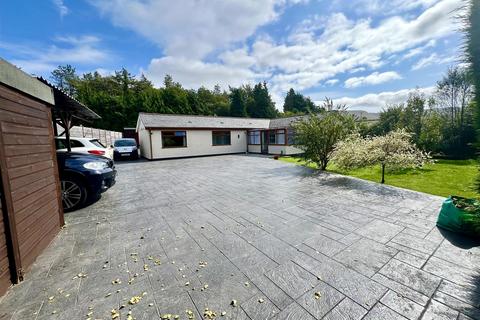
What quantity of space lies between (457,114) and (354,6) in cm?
1360

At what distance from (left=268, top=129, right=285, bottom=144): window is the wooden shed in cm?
1473

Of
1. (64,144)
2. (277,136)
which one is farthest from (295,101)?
(64,144)

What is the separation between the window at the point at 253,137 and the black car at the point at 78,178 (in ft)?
49.3

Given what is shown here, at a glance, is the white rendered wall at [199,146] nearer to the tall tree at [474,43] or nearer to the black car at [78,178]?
the black car at [78,178]

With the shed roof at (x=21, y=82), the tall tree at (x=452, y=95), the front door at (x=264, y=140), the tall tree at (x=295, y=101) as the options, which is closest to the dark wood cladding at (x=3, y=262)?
the shed roof at (x=21, y=82)

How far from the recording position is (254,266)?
2279 mm

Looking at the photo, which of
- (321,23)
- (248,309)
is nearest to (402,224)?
(248,309)

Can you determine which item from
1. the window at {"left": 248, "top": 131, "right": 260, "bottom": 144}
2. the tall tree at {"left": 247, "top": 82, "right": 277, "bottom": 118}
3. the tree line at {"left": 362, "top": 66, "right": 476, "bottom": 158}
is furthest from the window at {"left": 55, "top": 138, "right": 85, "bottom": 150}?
the tall tree at {"left": 247, "top": 82, "right": 277, "bottom": 118}

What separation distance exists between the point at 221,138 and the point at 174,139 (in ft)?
14.2

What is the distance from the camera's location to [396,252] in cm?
254

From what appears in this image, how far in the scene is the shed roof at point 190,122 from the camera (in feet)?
50.2

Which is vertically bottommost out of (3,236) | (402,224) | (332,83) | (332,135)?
(402,224)

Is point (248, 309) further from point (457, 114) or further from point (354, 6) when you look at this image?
point (457, 114)

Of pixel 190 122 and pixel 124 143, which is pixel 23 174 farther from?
pixel 190 122
